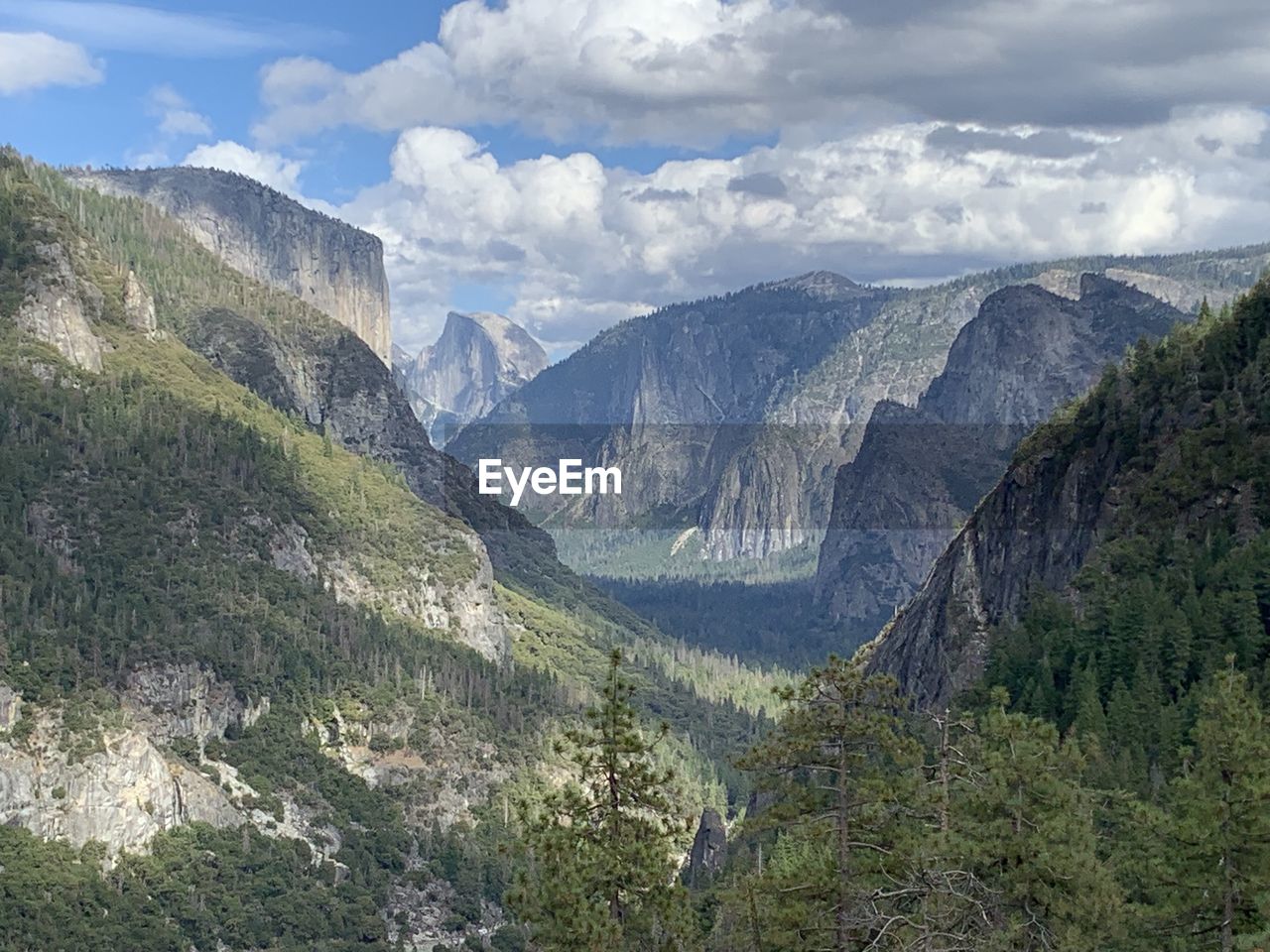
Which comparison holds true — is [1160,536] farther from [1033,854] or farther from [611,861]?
[611,861]

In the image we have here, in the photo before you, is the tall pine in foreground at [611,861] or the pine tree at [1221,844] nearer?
the tall pine in foreground at [611,861]

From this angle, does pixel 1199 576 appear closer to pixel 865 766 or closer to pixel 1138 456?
pixel 1138 456

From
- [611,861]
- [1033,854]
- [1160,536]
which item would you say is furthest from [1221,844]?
[1160,536]

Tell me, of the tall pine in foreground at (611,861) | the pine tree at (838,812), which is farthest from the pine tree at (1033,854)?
the tall pine in foreground at (611,861)

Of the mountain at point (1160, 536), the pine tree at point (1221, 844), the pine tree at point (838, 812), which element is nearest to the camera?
the pine tree at point (838, 812)

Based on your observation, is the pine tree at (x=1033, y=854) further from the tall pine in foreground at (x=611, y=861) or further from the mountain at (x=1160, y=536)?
the mountain at (x=1160, y=536)

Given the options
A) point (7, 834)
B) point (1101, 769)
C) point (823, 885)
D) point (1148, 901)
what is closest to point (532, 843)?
point (823, 885)
